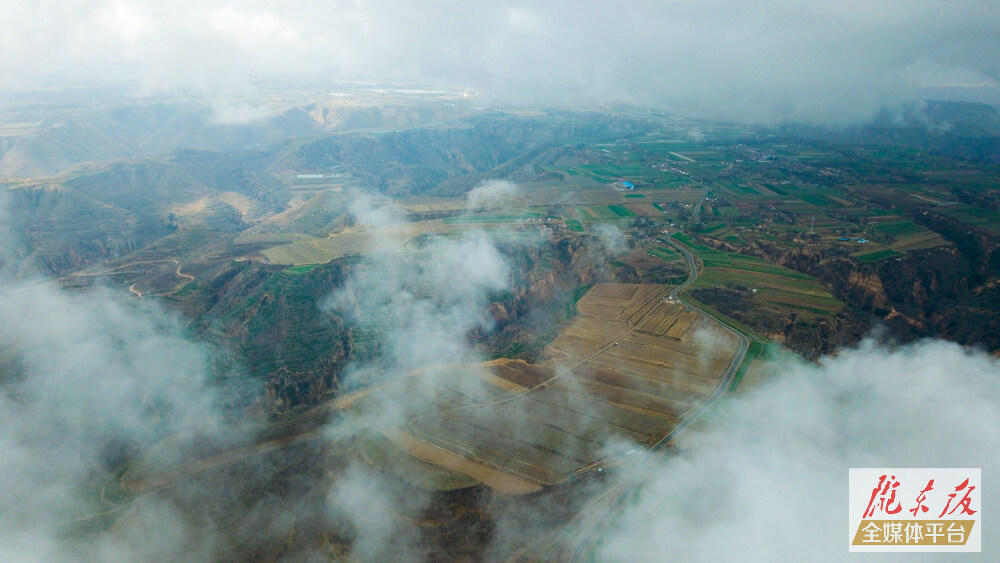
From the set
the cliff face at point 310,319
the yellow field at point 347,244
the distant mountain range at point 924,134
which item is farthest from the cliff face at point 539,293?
the distant mountain range at point 924,134

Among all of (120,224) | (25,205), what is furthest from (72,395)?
(25,205)

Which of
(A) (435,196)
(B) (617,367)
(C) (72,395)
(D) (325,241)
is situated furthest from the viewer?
(A) (435,196)

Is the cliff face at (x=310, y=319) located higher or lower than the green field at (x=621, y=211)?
lower

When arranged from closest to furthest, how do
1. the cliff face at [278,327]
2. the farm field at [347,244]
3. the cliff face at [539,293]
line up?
1. the cliff face at [278,327]
2. the cliff face at [539,293]
3. the farm field at [347,244]

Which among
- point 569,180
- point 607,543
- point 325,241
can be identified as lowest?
point 607,543

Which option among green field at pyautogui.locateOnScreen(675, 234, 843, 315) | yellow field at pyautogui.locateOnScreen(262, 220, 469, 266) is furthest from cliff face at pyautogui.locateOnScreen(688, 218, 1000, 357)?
yellow field at pyautogui.locateOnScreen(262, 220, 469, 266)


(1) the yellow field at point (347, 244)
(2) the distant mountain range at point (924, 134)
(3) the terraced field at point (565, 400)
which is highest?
(2) the distant mountain range at point (924, 134)

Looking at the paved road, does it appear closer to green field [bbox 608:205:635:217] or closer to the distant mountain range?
green field [bbox 608:205:635:217]

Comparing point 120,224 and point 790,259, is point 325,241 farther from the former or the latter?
point 790,259

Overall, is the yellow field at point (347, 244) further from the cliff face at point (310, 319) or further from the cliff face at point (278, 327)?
the cliff face at point (278, 327)
